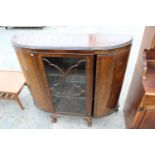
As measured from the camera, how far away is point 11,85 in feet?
5.70

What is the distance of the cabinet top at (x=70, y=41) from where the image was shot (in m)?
0.93

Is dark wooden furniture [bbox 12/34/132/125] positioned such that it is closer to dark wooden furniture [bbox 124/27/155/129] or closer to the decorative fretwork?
the decorative fretwork

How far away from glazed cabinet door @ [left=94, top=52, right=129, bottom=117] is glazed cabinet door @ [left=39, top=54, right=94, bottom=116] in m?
0.06

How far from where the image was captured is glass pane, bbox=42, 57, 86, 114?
1038mm

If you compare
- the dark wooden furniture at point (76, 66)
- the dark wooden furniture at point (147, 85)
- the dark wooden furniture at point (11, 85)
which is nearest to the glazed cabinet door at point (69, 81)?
the dark wooden furniture at point (76, 66)

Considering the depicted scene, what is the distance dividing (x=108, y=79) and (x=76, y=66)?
27 cm

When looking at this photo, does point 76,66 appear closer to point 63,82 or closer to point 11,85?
point 63,82

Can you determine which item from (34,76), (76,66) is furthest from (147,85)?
(34,76)

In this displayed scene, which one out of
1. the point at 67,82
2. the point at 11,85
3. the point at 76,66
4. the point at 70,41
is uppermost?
the point at 70,41

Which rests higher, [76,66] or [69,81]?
[76,66]

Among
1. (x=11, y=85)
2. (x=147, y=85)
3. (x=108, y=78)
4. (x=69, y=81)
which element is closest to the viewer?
(x=147, y=85)

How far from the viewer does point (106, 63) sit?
978mm

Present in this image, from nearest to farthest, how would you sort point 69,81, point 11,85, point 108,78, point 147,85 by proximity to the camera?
point 147,85, point 108,78, point 69,81, point 11,85
